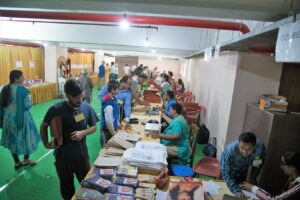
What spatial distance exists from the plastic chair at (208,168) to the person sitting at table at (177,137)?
0.21m

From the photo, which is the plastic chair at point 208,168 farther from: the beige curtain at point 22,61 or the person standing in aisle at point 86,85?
the beige curtain at point 22,61

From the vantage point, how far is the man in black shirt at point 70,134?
2088 millimetres

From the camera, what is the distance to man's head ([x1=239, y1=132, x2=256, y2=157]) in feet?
6.73

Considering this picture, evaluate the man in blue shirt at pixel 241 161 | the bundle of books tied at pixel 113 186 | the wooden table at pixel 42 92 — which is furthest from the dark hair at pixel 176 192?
the wooden table at pixel 42 92

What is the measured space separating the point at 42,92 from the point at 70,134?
7.10 metres

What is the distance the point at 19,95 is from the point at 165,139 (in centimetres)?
230

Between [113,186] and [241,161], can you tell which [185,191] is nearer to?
[113,186]

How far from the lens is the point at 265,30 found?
165 cm

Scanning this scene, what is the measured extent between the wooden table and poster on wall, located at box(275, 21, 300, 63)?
782 cm

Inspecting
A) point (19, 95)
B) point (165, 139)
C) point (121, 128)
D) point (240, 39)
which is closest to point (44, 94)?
point (19, 95)

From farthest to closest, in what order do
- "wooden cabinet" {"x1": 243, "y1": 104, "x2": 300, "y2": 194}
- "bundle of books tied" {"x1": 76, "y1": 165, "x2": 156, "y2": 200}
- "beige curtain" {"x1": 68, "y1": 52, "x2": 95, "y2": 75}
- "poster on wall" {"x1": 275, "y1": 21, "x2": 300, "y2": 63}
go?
1. "beige curtain" {"x1": 68, "y1": 52, "x2": 95, "y2": 75}
2. "wooden cabinet" {"x1": 243, "y1": 104, "x2": 300, "y2": 194}
3. "bundle of books tied" {"x1": 76, "y1": 165, "x2": 156, "y2": 200}
4. "poster on wall" {"x1": 275, "y1": 21, "x2": 300, "y2": 63}

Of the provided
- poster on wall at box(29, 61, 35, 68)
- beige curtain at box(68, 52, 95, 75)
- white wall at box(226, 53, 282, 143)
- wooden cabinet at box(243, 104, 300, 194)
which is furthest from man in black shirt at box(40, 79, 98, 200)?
beige curtain at box(68, 52, 95, 75)

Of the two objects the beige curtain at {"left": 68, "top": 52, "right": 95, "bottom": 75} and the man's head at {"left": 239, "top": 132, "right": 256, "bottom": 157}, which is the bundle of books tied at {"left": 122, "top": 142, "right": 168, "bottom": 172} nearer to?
the man's head at {"left": 239, "top": 132, "right": 256, "bottom": 157}

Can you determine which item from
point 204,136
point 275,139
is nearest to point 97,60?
point 204,136
